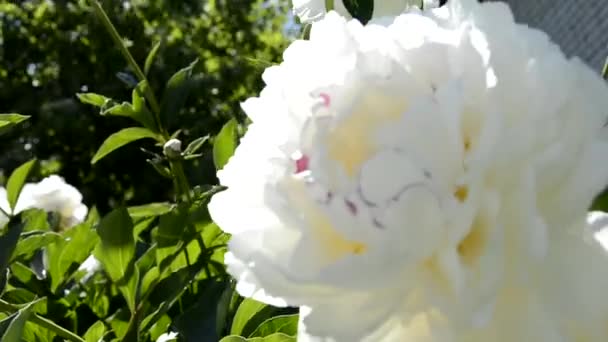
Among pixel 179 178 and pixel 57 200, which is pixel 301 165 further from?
pixel 57 200

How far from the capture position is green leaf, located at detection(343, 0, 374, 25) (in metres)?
0.67

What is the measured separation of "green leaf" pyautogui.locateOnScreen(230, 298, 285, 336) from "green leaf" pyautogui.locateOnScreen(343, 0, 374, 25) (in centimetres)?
21

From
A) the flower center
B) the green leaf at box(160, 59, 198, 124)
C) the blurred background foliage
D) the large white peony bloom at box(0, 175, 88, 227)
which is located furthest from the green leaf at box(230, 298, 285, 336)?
the blurred background foliage

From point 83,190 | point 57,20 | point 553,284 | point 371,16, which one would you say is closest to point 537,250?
point 553,284

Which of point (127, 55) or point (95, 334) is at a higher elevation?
point (127, 55)

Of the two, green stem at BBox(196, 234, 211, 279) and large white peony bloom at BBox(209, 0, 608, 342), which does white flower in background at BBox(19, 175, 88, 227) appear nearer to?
green stem at BBox(196, 234, 211, 279)

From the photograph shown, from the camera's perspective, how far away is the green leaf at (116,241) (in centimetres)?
81

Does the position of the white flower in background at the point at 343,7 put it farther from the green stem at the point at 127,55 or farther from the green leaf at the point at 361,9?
the green stem at the point at 127,55

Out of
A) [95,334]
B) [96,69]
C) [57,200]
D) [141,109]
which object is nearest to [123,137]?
[141,109]

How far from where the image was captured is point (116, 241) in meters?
0.81

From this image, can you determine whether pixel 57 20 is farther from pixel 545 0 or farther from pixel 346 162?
pixel 346 162

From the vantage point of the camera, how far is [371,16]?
66cm

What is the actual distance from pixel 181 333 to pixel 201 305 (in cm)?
3

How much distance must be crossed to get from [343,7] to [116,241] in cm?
28
